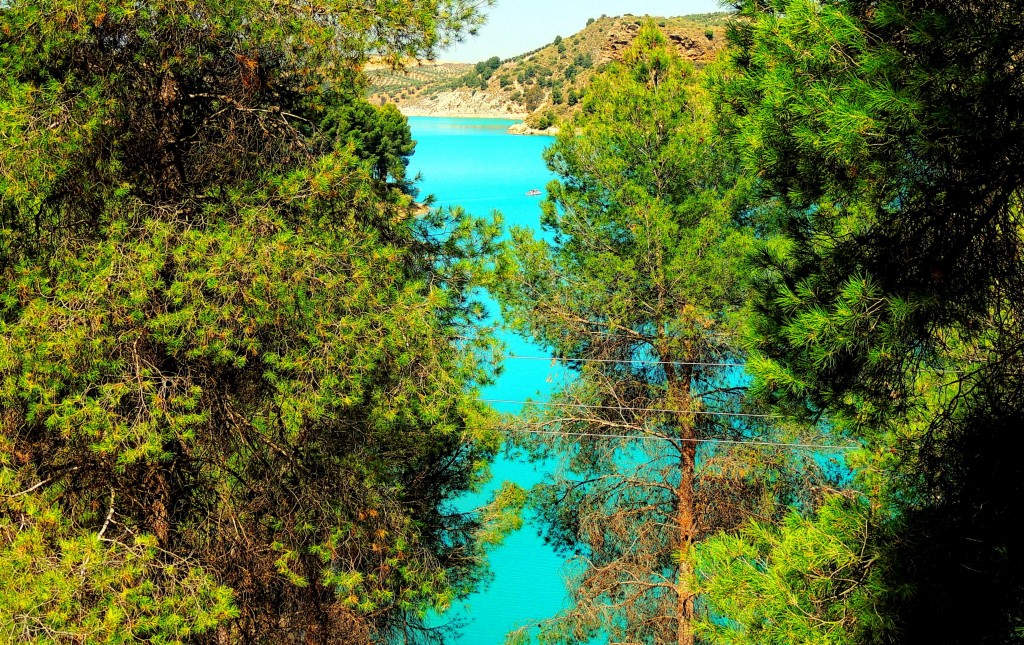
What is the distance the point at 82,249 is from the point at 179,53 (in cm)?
127

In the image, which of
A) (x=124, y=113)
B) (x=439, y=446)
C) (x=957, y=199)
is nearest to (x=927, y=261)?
(x=957, y=199)

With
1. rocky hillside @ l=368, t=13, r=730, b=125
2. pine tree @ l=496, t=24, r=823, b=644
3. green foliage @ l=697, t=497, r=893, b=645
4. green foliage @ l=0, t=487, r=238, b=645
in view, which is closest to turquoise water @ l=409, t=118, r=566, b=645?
pine tree @ l=496, t=24, r=823, b=644

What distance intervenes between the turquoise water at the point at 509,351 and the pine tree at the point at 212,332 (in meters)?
1.64

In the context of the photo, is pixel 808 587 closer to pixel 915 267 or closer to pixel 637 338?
pixel 915 267

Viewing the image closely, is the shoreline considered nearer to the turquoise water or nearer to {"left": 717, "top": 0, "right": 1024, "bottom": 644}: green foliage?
the turquoise water

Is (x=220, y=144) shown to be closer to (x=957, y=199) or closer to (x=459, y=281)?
(x=459, y=281)

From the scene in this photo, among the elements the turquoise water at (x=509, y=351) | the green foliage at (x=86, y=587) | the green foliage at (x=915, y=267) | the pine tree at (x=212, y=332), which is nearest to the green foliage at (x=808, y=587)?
the green foliage at (x=915, y=267)

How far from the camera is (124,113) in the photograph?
504 cm

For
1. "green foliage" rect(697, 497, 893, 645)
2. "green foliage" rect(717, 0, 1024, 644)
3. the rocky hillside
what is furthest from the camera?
the rocky hillside

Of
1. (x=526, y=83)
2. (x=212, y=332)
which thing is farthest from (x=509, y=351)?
(x=526, y=83)

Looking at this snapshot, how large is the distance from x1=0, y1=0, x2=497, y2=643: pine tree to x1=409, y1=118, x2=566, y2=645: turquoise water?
1639mm

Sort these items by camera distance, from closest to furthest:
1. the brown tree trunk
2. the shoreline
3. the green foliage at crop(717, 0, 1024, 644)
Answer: the green foliage at crop(717, 0, 1024, 644), the brown tree trunk, the shoreline

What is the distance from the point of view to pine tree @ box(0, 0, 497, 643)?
14.4 feet

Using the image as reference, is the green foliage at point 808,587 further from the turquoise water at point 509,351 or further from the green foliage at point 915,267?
the turquoise water at point 509,351
